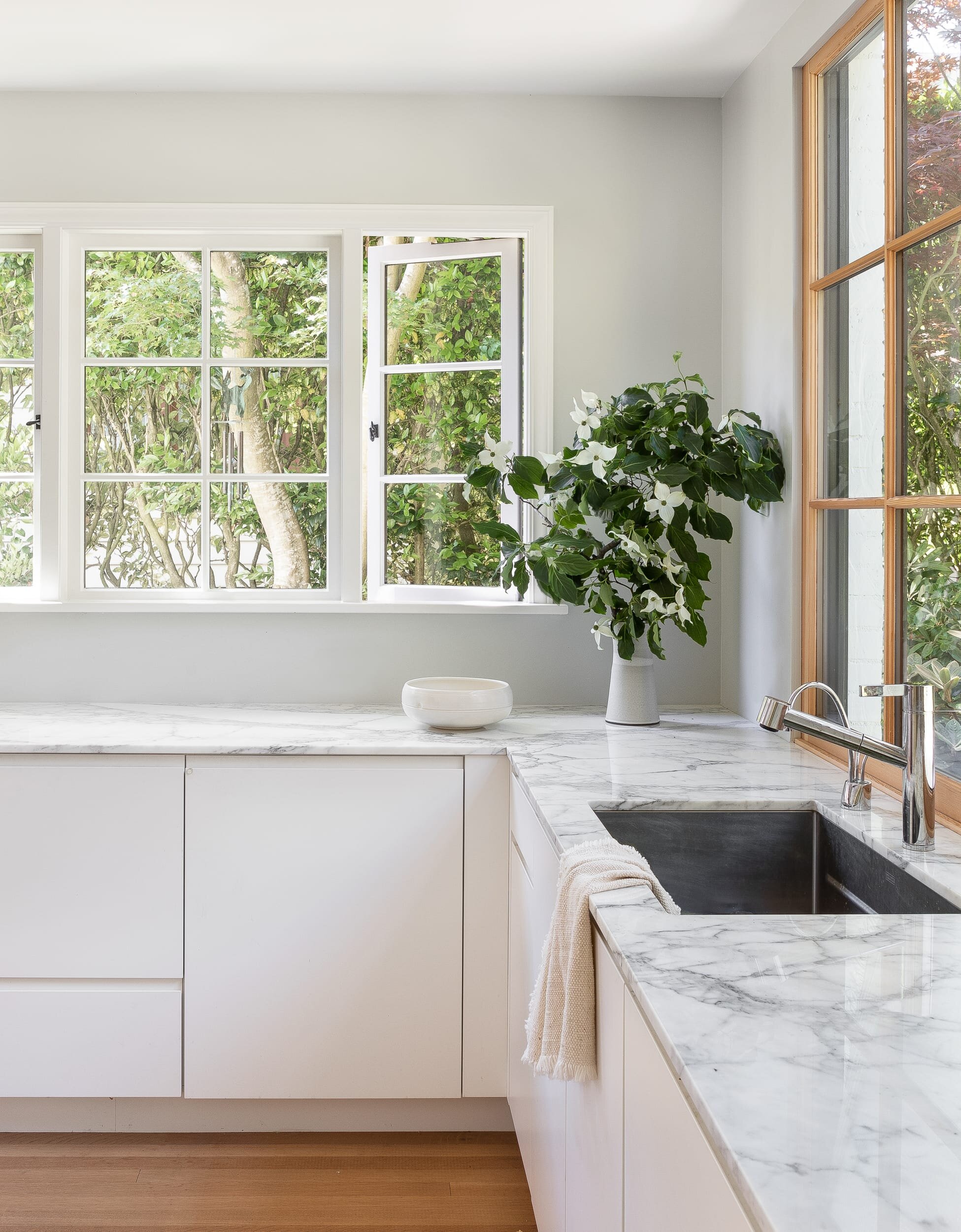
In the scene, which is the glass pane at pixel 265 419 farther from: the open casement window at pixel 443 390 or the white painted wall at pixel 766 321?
the white painted wall at pixel 766 321

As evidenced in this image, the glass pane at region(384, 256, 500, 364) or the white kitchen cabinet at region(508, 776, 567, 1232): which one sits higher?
the glass pane at region(384, 256, 500, 364)

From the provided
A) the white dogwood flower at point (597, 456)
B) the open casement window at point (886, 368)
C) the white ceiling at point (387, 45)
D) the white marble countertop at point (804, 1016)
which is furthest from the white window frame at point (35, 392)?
the open casement window at point (886, 368)

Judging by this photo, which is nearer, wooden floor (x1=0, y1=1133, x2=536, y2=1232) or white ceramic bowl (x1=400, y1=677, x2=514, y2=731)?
wooden floor (x1=0, y1=1133, x2=536, y2=1232)

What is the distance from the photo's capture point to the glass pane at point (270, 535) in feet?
9.88

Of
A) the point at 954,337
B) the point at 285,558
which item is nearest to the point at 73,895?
the point at 285,558

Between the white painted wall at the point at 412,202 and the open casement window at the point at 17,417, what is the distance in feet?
0.60

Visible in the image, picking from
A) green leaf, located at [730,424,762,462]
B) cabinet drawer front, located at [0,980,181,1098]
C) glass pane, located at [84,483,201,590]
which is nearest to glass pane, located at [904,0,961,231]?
green leaf, located at [730,424,762,462]

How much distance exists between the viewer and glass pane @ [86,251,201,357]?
117 inches

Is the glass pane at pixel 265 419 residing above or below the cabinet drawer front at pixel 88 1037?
above

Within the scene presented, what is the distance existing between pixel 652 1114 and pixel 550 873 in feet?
2.32

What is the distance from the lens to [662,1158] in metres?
1.02

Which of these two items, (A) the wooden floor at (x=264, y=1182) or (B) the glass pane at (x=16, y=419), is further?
(B) the glass pane at (x=16, y=419)

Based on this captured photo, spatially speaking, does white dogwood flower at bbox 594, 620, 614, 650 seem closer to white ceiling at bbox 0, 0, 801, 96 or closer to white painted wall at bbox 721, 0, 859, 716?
white painted wall at bbox 721, 0, 859, 716

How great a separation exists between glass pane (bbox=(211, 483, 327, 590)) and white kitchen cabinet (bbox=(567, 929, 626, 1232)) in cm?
180
